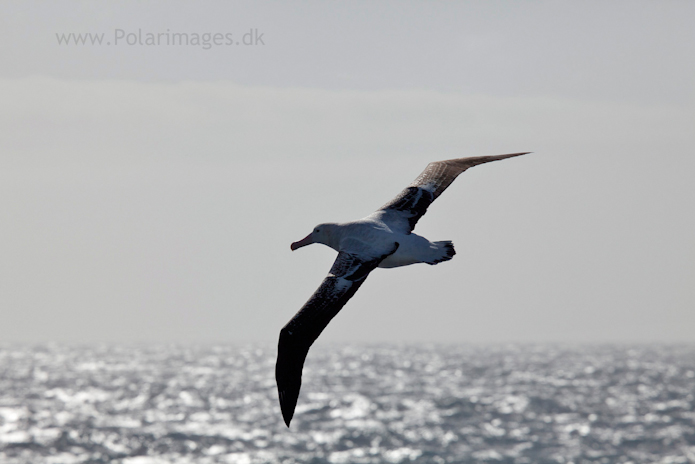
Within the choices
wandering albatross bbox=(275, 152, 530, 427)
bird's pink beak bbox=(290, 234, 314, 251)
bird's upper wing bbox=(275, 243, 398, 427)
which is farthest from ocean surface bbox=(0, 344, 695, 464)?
bird's upper wing bbox=(275, 243, 398, 427)

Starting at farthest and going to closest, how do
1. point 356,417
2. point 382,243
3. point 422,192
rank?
1. point 356,417
2. point 422,192
3. point 382,243

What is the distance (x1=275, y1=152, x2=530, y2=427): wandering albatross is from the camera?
7.80 meters

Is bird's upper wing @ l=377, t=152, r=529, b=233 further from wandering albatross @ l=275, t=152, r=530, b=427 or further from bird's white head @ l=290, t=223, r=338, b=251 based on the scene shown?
bird's white head @ l=290, t=223, r=338, b=251

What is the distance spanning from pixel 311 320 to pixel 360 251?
1.46m

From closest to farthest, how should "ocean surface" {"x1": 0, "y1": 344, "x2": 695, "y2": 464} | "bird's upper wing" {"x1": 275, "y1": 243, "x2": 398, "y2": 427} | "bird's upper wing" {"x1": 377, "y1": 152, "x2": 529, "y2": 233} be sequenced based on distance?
"bird's upper wing" {"x1": 275, "y1": 243, "x2": 398, "y2": 427}, "bird's upper wing" {"x1": 377, "y1": 152, "x2": 529, "y2": 233}, "ocean surface" {"x1": 0, "y1": 344, "x2": 695, "y2": 464}

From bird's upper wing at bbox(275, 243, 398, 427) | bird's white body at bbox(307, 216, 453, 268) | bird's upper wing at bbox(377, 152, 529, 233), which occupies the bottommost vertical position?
bird's upper wing at bbox(275, 243, 398, 427)

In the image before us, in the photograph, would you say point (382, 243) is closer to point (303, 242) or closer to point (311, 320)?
point (303, 242)

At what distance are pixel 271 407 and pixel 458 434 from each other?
45.8 feet

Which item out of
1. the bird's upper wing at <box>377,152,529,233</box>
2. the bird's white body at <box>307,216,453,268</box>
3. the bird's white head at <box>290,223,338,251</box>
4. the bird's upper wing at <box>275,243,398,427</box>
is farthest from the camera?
the bird's upper wing at <box>377,152,529,233</box>

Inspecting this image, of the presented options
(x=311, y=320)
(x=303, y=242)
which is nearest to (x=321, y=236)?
(x=303, y=242)

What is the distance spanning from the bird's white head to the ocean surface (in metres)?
27.5

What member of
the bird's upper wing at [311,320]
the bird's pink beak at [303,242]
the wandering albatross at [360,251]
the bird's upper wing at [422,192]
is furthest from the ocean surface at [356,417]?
the bird's upper wing at [311,320]

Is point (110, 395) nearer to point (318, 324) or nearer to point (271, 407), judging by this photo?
point (271, 407)

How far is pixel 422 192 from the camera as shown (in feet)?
36.7
